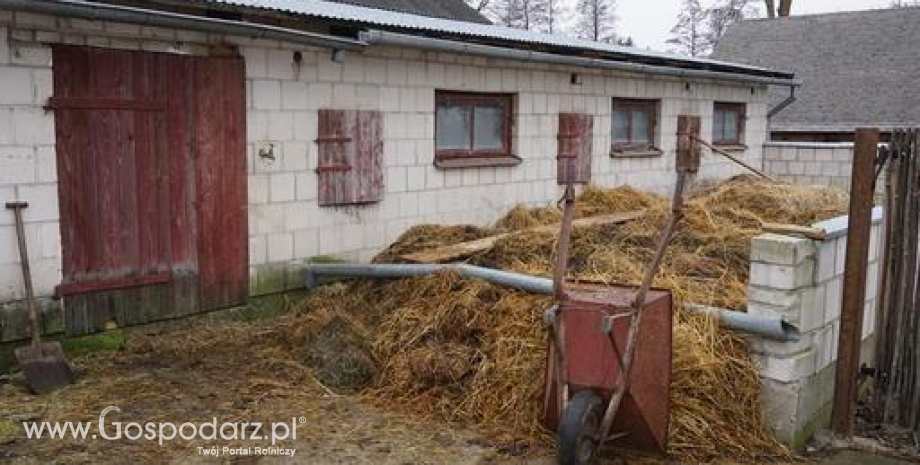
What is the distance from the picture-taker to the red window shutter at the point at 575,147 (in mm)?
9664

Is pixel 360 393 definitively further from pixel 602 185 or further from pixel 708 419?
pixel 602 185

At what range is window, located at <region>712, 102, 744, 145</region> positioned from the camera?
12984 mm

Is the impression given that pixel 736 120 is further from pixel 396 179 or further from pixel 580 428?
pixel 580 428

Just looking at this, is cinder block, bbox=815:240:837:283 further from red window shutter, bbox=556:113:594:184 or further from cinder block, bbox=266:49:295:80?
red window shutter, bbox=556:113:594:184

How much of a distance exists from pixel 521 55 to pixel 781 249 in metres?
4.44

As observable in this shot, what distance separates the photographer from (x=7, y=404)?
4645 millimetres

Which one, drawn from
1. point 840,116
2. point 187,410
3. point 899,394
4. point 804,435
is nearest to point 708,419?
point 804,435

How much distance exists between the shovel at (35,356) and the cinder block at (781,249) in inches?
167

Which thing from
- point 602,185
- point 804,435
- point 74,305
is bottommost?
point 804,435

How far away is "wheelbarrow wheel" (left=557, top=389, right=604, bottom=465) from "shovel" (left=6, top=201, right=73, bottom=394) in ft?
10.4

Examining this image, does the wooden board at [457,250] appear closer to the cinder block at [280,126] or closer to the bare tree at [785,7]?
the cinder block at [280,126]

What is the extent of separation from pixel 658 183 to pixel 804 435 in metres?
7.29

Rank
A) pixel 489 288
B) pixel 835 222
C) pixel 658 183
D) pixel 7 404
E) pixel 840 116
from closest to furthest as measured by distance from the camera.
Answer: pixel 7 404
pixel 835 222
pixel 489 288
pixel 658 183
pixel 840 116

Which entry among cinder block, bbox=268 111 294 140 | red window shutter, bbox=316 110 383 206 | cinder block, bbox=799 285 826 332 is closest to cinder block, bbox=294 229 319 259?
red window shutter, bbox=316 110 383 206
